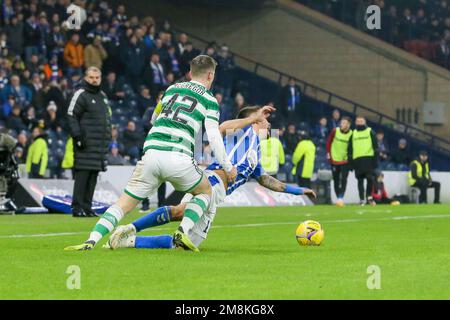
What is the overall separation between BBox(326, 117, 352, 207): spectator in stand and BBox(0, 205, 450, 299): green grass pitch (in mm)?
12343

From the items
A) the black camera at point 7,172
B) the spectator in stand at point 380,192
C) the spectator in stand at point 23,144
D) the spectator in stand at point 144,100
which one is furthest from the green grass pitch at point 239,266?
the spectator in stand at point 144,100

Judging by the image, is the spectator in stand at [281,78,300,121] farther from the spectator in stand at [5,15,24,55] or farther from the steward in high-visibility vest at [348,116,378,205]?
the spectator in stand at [5,15,24,55]

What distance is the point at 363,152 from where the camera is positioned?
29.6 m

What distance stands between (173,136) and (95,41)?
20.8 m

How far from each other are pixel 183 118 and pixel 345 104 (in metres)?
30.0

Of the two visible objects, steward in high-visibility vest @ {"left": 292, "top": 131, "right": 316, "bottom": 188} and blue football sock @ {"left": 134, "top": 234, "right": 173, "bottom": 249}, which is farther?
steward in high-visibility vest @ {"left": 292, "top": 131, "right": 316, "bottom": 188}

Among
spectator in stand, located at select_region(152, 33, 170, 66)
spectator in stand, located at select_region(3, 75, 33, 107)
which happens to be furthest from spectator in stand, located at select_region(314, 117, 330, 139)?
spectator in stand, located at select_region(3, 75, 33, 107)

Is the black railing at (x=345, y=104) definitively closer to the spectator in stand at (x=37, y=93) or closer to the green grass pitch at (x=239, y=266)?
the spectator in stand at (x=37, y=93)

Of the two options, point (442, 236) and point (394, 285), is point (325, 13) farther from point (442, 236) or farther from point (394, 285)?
point (394, 285)

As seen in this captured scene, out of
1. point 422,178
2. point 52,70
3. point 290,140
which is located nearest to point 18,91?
point 52,70

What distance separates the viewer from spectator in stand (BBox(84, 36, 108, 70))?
31703 millimetres

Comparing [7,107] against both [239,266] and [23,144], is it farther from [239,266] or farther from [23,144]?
[239,266]

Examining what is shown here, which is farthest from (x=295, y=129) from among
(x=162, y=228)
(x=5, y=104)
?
(x=162, y=228)

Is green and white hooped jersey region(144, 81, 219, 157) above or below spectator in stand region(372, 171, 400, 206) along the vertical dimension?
below
